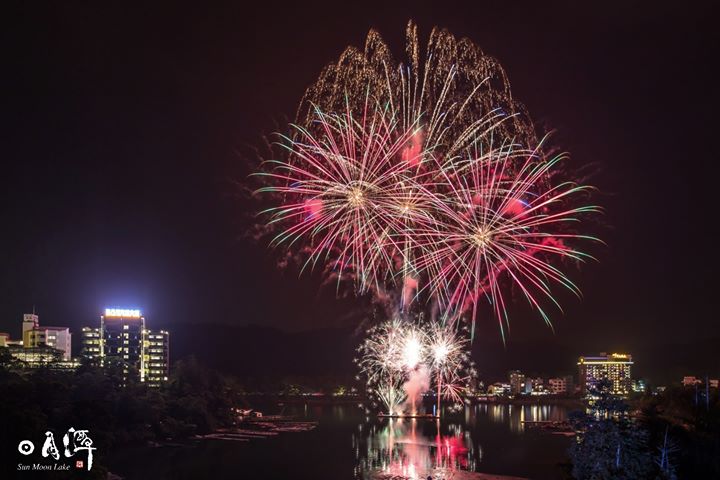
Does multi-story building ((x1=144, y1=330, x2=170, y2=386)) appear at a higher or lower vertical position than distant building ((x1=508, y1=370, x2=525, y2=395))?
higher

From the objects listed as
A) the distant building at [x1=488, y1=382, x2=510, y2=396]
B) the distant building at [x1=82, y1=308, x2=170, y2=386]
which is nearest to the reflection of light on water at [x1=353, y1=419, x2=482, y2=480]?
the distant building at [x1=82, y1=308, x2=170, y2=386]

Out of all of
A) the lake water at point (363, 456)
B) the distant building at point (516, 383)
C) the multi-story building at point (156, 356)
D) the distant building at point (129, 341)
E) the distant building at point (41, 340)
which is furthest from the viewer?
the distant building at point (516, 383)

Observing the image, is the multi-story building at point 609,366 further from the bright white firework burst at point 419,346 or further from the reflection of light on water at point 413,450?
the bright white firework burst at point 419,346

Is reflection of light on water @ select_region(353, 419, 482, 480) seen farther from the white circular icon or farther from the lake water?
the white circular icon

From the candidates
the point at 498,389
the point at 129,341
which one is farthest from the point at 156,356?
the point at 498,389

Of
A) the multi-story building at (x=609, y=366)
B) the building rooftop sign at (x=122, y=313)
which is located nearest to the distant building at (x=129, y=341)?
the building rooftop sign at (x=122, y=313)

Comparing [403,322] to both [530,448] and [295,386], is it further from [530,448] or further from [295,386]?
[295,386]
